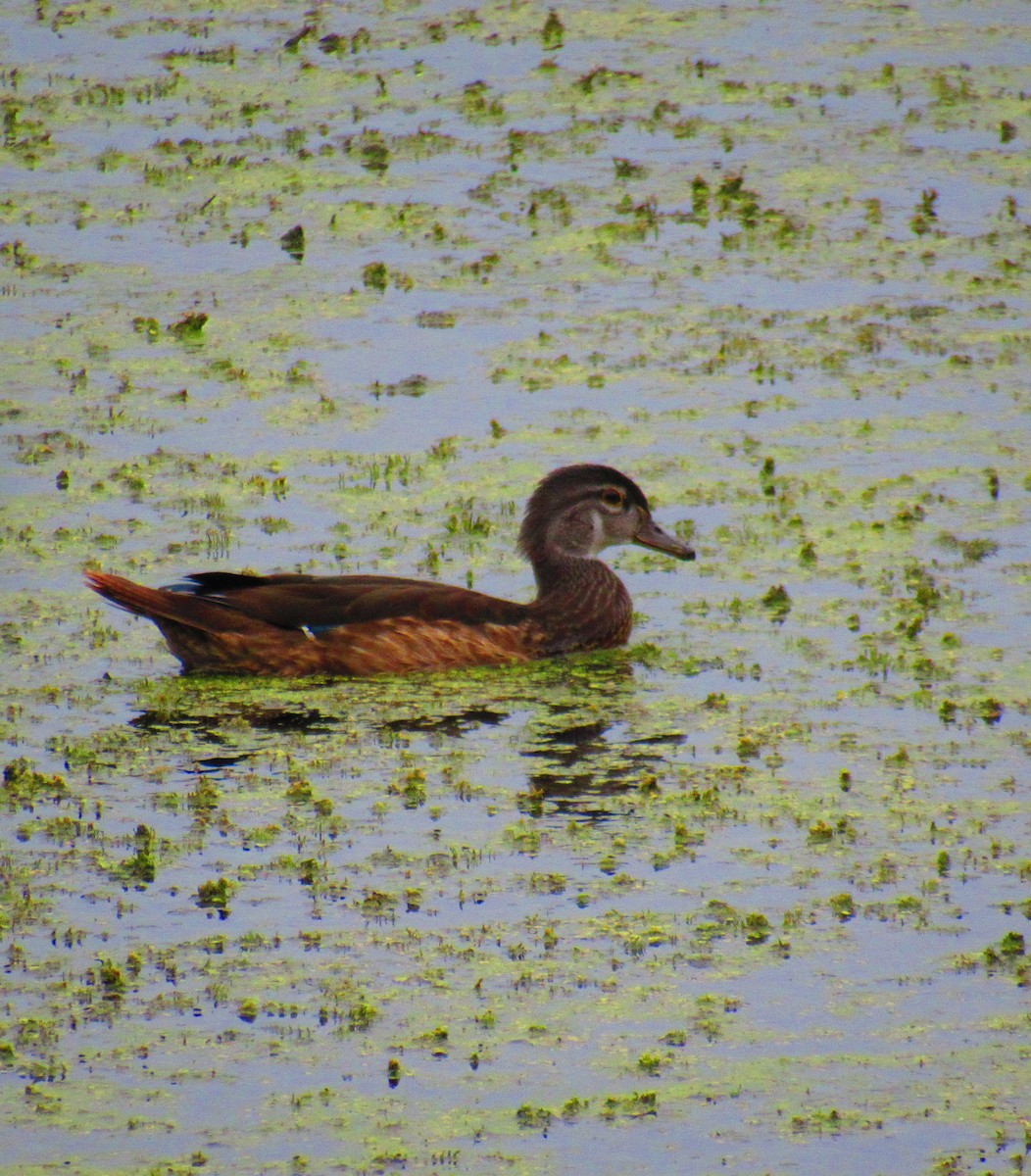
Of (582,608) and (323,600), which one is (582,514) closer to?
(582,608)

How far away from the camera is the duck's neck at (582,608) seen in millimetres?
12102

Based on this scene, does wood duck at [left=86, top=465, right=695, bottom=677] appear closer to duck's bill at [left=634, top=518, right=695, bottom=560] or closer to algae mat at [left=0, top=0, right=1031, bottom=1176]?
algae mat at [left=0, top=0, right=1031, bottom=1176]

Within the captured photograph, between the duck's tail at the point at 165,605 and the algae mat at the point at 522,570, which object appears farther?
the duck's tail at the point at 165,605

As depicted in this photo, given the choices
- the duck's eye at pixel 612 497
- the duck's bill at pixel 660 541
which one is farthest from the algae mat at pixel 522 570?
the duck's eye at pixel 612 497

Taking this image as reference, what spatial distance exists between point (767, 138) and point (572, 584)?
9.77m

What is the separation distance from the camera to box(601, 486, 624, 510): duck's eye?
12621 millimetres

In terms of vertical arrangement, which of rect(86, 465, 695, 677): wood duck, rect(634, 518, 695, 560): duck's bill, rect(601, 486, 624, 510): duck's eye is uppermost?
rect(601, 486, 624, 510): duck's eye

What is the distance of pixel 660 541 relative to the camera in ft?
41.9

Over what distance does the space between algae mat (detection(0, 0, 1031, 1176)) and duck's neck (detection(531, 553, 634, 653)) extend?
5.7 inches

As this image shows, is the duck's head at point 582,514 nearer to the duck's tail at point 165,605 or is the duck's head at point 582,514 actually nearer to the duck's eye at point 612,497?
the duck's eye at point 612,497

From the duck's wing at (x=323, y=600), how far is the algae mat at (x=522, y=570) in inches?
13.1

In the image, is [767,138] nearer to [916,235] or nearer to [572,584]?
[916,235]

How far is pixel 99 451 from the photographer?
47.1ft

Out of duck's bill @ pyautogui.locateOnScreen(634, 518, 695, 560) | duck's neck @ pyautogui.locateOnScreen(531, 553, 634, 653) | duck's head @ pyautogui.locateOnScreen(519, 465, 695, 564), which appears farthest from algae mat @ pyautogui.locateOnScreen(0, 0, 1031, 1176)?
duck's head @ pyautogui.locateOnScreen(519, 465, 695, 564)
